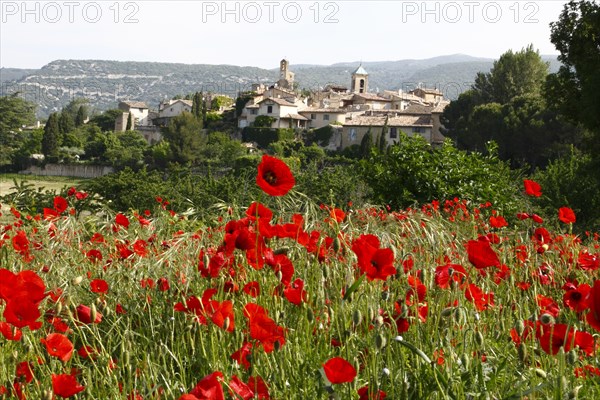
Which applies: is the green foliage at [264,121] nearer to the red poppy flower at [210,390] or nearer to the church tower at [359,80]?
the church tower at [359,80]

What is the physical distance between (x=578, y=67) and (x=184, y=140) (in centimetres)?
5207

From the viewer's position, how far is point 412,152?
12875 millimetres

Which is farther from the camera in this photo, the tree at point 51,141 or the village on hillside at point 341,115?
the tree at point 51,141

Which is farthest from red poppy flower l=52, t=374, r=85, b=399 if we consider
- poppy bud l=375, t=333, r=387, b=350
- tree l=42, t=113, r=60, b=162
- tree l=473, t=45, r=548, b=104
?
tree l=42, t=113, r=60, b=162

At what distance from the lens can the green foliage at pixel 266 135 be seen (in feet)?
235

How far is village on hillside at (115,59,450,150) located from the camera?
67375 mm

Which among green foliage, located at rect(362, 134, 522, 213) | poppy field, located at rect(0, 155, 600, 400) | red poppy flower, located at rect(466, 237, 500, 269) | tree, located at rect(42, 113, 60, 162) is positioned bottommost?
tree, located at rect(42, 113, 60, 162)

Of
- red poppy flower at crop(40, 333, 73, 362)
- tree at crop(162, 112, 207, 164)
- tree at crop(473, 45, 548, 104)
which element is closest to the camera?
red poppy flower at crop(40, 333, 73, 362)

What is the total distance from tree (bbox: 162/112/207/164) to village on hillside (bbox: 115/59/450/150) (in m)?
9.21

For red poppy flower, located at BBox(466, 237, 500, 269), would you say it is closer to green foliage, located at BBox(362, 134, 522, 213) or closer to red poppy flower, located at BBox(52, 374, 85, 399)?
red poppy flower, located at BBox(52, 374, 85, 399)

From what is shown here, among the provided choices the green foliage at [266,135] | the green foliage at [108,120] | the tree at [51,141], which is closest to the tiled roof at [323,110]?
the green foliage at [266,135]

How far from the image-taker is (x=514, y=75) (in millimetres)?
57500

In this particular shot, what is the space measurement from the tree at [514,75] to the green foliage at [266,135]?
2044 centimetres

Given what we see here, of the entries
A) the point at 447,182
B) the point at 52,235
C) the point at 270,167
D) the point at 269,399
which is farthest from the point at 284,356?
the point at 447,182
